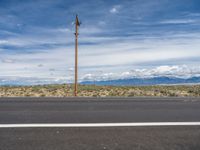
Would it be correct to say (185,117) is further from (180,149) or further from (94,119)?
(180,149)

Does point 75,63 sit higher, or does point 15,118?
point 75,63

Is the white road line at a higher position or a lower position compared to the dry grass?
lower

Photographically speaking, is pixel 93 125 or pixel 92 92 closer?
pixel 93 125

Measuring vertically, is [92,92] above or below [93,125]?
above

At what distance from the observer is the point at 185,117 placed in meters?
9.29

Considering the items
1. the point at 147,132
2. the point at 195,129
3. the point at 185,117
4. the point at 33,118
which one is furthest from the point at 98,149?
the point at 185,117

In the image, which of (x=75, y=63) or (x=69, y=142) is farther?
→ (x=75, y=63)

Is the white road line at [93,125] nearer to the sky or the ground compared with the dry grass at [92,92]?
nearer to the ground

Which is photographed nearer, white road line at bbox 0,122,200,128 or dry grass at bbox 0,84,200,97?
white road line at bbox 0,122,200,128

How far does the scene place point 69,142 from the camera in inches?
241

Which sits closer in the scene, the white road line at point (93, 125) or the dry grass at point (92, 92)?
the white road line at point (93, 125)

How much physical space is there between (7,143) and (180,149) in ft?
12.1

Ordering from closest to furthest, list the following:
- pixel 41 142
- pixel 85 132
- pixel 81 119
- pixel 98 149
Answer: pixel 98 149
pixel 41 142
pixel 85 132
pixel 81 119

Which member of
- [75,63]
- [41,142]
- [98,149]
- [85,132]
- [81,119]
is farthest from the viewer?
[75,63]
